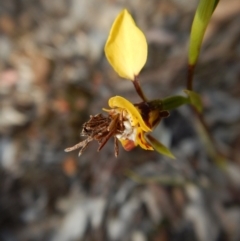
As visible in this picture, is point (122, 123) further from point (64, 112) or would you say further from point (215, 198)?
point (64, 112)

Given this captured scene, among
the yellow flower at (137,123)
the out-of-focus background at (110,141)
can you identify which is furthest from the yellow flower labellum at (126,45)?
the out-of-focus background at (110,141)

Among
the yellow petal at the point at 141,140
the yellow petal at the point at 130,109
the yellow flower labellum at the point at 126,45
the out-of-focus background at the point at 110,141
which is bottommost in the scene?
the yellow petal at the point at 141,140

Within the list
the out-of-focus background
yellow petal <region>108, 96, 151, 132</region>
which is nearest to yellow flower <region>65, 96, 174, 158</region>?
yellow petal <region>108, 96, 151, 132</region>

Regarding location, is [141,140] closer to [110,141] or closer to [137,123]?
[137,123]

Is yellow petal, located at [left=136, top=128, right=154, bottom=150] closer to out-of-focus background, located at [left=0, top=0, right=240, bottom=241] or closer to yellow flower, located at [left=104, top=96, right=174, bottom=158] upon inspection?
yellow flower, located at [left=104, top=96, right=174, bottom=158]

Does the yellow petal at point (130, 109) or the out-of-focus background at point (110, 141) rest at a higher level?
the out-of-focus background at point (110, 141)

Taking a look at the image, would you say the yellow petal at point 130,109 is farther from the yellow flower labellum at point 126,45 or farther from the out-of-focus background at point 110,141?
the out-of-focus background at point 110,141
